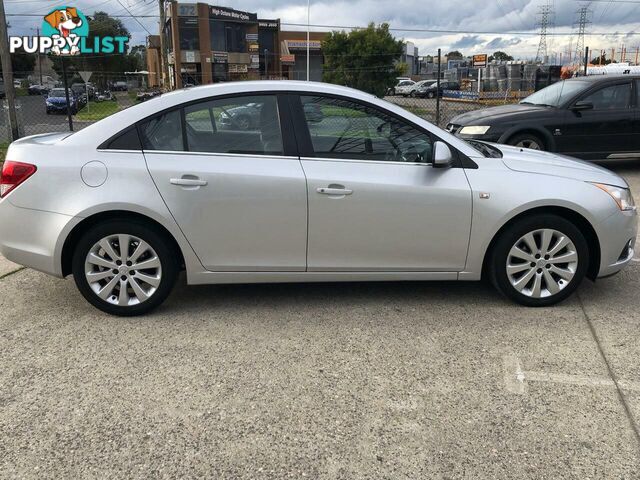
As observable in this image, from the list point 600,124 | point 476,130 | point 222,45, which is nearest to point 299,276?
point 476,130

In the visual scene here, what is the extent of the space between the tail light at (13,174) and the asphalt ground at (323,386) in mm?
961

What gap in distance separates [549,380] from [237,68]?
189 feet

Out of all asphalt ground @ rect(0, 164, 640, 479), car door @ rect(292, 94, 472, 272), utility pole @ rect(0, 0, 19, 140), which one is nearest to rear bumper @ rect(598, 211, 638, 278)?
asphalt ground @ rect(0, 164, 640, 479)

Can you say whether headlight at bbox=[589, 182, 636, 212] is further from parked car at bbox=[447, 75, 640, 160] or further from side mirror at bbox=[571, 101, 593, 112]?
side mirror at bbox=[571, 101, 593, 112]

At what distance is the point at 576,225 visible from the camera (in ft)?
14.2

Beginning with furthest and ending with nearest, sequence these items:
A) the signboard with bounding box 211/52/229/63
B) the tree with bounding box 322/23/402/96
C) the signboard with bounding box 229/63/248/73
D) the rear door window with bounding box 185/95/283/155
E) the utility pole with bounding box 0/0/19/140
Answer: the signboard with bounding box 229/63/248/73 → the signboard with bounding box 211/52/229/63 → the tree with bounding box 322/23/402/96 → the utility pole with bounding box 0/0/19/140 → the rear door window with bounding box 185/95/283/155

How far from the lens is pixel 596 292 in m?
4.72

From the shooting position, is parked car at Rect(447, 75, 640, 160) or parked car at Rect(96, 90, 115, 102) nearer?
parked car at Rect(447, 75, 640, 160)

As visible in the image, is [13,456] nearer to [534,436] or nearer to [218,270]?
[218,270]

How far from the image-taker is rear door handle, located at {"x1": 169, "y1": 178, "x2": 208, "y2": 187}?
396 centimetres

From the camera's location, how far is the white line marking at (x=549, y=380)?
3273 mm

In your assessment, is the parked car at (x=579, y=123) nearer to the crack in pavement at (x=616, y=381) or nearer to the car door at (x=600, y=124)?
the car door at (x=600, y=124)

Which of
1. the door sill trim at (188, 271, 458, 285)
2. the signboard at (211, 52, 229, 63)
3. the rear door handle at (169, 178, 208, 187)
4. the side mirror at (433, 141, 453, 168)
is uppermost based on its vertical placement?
the signboard at (211, 52, 229, 63)

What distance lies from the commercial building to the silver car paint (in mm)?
46595
